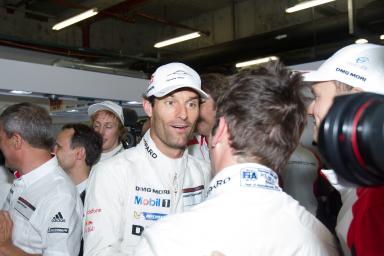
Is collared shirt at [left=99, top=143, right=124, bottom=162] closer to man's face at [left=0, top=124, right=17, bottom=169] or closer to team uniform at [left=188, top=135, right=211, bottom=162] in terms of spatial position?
team uniform at [left=188, top=135, right=211, bottom=162]

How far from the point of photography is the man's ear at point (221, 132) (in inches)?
46.0

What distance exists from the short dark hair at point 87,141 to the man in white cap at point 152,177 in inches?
40.5

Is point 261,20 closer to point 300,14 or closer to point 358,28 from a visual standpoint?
point 300,14

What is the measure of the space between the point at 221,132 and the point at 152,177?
2.15 ft

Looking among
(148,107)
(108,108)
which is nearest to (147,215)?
(148,107)

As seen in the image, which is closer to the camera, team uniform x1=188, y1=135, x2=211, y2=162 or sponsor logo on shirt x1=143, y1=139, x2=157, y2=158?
sponsor logo on shirt x1=143, y1=139, x2=157, y2=158

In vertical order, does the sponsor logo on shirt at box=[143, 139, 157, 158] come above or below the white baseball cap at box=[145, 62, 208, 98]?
below

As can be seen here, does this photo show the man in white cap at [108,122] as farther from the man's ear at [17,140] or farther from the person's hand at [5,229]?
the person's hand at [5,229]

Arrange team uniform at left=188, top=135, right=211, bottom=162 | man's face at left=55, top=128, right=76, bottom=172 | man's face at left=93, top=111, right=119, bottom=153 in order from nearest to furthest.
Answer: team uniform at left=188, top=135, right=211, bottom=162
man's face at left=55, top=128, right=76, bottom=172
man's face at left=93, top=111, right=119, bottom=153

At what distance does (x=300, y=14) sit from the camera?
386 inches

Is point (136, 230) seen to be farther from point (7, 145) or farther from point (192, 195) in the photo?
point (7, 145)

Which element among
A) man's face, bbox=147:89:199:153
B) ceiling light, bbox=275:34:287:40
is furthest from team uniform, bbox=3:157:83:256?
ceiling light, bbox=275:34:287:40

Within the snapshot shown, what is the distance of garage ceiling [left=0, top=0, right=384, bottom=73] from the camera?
6359 millimetres

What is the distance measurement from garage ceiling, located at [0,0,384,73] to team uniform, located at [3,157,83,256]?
155 inches
